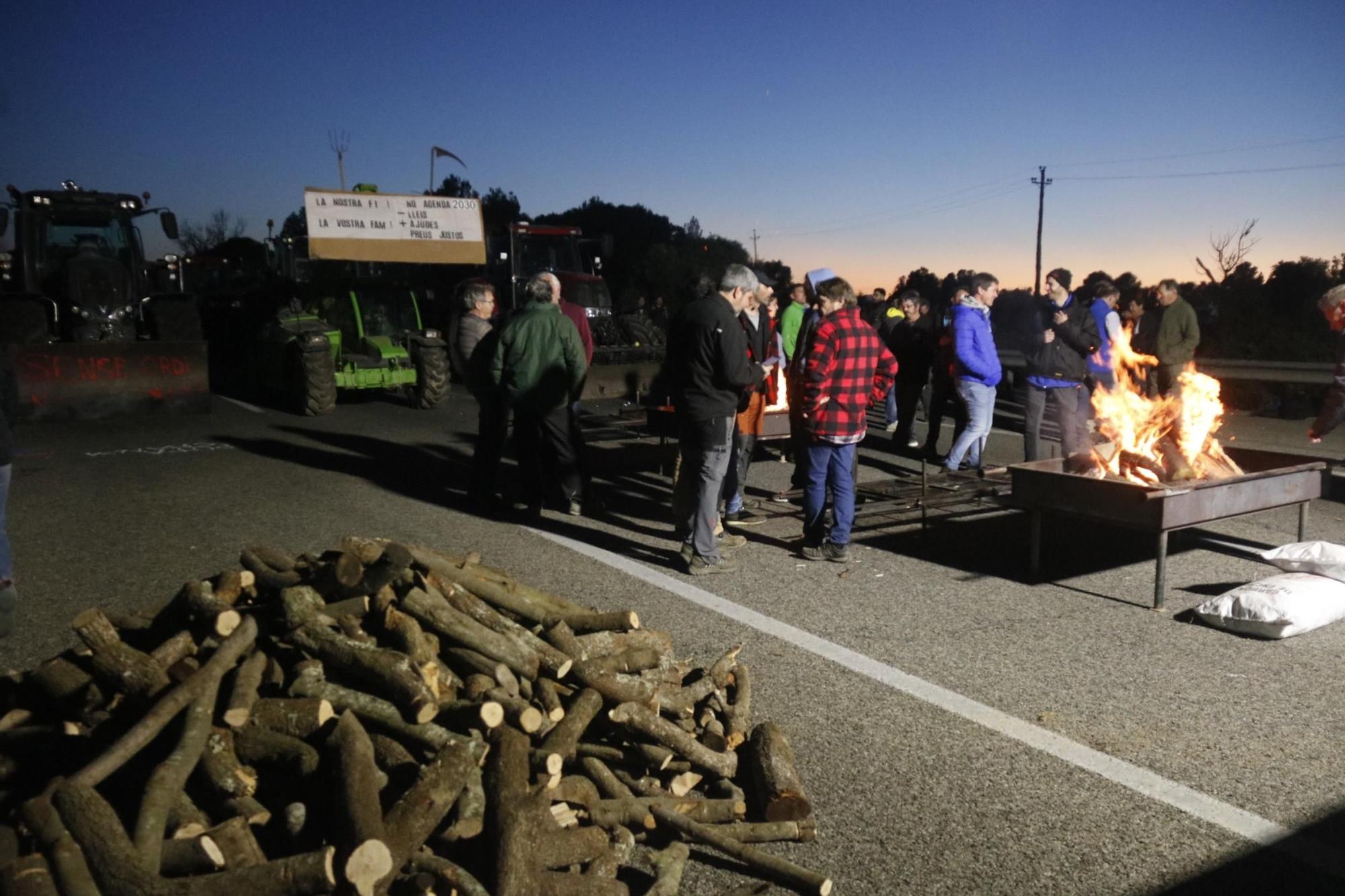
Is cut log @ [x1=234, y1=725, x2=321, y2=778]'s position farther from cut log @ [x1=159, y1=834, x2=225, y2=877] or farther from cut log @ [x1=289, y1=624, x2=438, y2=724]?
cut log @ [x1=159, y1=834, x2=225, y2=877]

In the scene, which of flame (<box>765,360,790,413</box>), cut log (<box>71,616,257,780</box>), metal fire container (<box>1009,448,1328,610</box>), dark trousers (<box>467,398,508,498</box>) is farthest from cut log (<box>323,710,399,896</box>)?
flame (<box>765,360,790,413</box>)

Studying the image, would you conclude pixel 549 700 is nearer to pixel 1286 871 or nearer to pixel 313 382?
pixel 1286 871

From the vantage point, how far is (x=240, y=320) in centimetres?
2030

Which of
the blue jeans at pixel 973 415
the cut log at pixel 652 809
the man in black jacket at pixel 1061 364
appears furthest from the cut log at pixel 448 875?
the man in black jacket at pixel 1061 364

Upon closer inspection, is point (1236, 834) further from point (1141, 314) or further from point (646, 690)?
point (1141, 314)

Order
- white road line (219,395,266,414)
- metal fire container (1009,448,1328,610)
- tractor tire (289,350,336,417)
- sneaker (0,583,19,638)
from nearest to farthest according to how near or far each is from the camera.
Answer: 1. sneaker (0,583,19,638)
2. metal fire container (1009,448,1328,610)
3. tractor tire (289,350,336,417)
4. white road line (219,395,266,414)

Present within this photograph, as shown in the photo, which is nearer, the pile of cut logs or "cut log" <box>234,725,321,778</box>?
the pile of cut logs

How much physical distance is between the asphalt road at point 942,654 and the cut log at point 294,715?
136 centimetres

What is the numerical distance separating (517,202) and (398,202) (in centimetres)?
5957

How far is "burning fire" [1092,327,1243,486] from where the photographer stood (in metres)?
6.75

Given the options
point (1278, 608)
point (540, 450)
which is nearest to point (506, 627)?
point (1278, 608)

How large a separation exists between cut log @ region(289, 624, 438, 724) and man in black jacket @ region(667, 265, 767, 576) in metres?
3.30

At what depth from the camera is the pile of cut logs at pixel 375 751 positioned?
302 cm

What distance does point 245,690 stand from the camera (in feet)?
12.0
